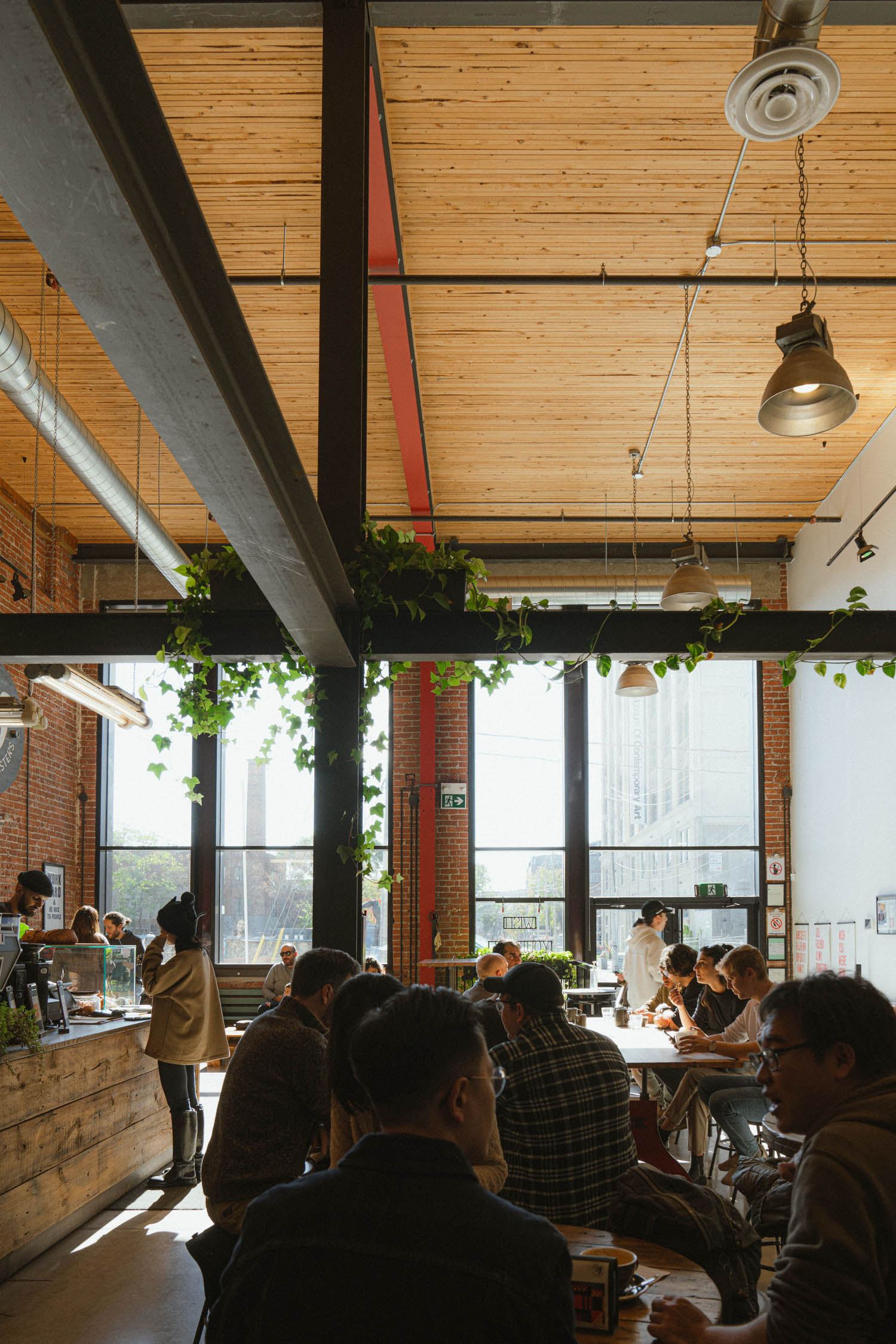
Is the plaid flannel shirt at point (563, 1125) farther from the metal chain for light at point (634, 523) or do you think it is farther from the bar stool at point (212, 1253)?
the metal chain for light at point (634, 523)

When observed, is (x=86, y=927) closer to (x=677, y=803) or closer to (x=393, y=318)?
(x=393, y=318)

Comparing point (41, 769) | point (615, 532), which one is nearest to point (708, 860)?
point (615, 532)

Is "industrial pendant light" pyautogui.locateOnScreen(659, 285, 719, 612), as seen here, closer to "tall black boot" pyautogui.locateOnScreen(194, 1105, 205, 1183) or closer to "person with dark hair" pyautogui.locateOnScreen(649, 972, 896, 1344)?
"tall black boot" pyautogui.locateOnScreen(194, 1105, 205, 1183)

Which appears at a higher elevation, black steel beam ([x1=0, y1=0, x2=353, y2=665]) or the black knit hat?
black steel beam ([x1=0, y1=0, x2=353, y2=665])

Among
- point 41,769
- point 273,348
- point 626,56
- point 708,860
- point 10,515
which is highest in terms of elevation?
point 626,56

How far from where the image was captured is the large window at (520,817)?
1190cm

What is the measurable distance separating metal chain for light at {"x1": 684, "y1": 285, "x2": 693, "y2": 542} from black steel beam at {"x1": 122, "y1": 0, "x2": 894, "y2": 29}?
263 cm

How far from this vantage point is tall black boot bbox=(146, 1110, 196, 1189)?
5984 millimetres

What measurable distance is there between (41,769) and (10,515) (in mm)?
2550

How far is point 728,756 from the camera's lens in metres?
12.1

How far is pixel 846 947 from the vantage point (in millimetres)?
9859

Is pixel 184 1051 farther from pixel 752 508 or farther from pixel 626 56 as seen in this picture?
pixel 752 508

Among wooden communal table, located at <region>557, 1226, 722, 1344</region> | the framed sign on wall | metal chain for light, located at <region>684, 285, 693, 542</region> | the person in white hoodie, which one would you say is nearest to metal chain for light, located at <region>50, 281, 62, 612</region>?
the framed sign on wall

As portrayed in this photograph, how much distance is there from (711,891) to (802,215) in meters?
8.15
